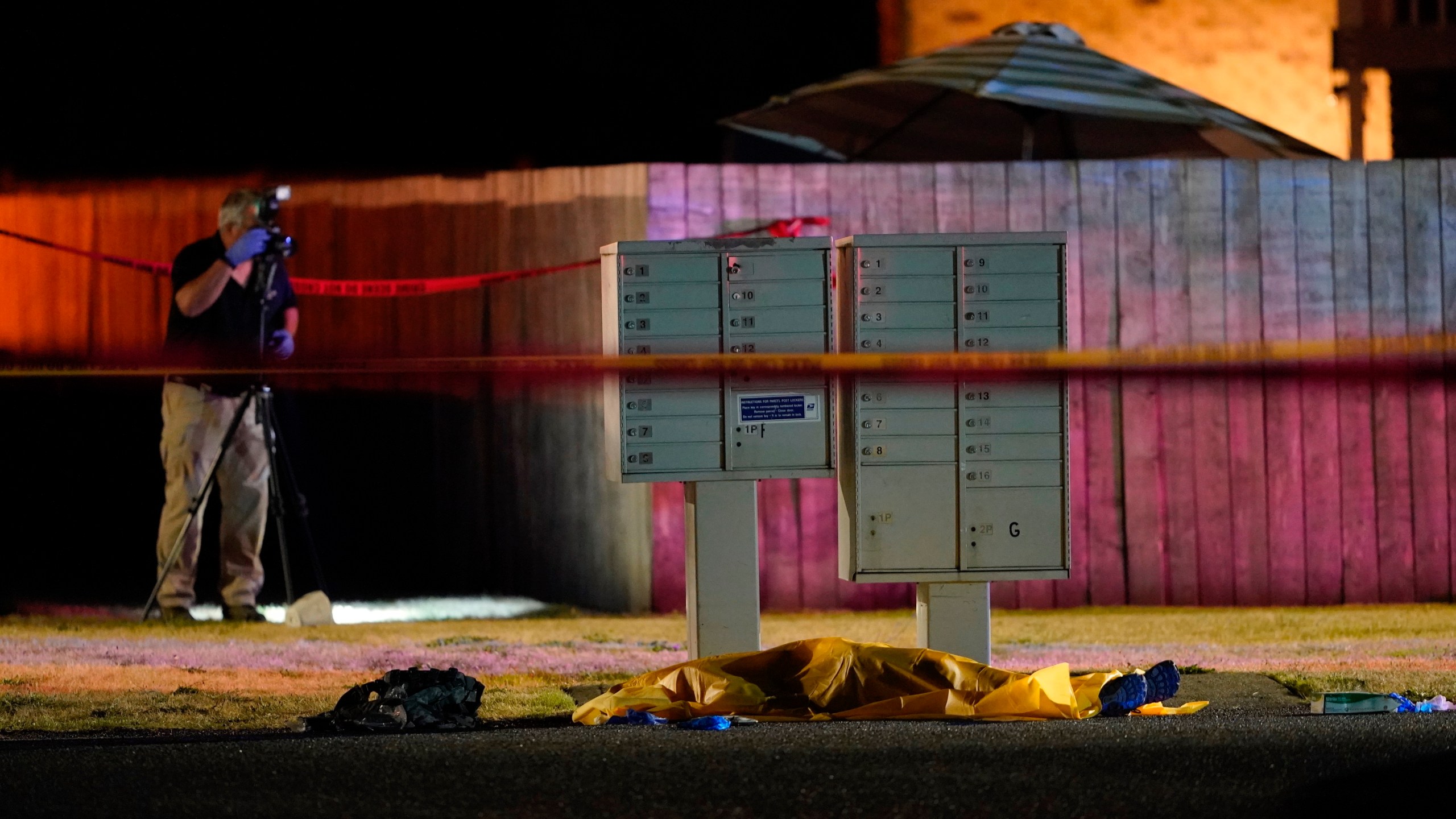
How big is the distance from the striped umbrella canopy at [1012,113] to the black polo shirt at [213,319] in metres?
4.25

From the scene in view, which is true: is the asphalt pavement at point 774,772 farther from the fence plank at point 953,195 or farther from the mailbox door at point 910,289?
the fence plank at point 953,195

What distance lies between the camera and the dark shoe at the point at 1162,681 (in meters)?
6.41

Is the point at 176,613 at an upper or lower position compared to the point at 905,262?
lower

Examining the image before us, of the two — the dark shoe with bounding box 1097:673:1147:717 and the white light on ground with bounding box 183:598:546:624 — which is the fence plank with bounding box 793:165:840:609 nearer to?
the white light on ground with bounding box 183:598:546:624

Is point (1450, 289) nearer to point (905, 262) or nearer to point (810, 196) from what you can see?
point (810, 196)

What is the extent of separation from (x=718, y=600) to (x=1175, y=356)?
1.90 m

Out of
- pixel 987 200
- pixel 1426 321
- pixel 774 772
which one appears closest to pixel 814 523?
pixel 987 200

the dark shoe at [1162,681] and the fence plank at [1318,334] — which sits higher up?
the fence plank at [1318,334]

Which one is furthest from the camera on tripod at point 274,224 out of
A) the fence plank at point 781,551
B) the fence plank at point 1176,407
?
the fence plank at point 1176,407

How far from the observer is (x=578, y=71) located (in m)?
15.6

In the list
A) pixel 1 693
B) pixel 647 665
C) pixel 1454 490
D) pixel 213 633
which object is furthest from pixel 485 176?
pixel 1454 490

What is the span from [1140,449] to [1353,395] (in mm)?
1147

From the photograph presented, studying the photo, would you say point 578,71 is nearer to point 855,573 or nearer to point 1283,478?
point 1283,478

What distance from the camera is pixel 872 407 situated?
6836mm
